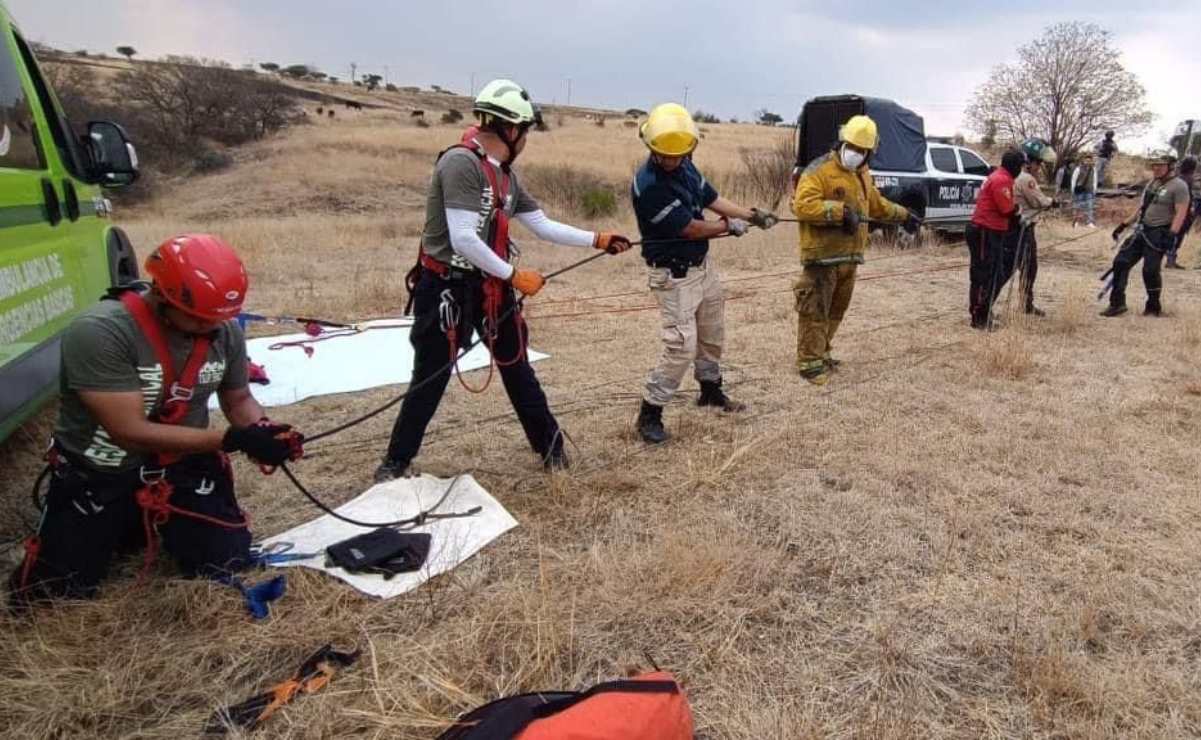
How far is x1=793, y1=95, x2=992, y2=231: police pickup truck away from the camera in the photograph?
11445mm

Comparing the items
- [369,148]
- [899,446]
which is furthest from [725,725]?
[369,148]

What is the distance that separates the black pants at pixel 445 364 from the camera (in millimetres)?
3324

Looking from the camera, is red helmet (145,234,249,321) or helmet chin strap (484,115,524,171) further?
helmet chin strap (484,115,524,171)

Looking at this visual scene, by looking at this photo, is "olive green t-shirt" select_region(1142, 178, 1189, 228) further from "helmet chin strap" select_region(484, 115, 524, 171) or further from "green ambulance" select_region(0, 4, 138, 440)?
"green ambulance" select_region(0, 4, 138, 440)

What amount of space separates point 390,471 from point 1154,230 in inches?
289

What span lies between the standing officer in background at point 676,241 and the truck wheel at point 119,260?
2698 millimetres

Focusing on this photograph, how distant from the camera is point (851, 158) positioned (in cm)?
472

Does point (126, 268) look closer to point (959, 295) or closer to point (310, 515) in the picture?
point (310, 515)

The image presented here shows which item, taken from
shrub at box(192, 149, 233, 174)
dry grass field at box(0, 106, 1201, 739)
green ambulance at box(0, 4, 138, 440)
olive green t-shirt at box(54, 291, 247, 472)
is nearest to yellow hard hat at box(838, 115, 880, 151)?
dry grass field at box(0, 106, 1201, 739)

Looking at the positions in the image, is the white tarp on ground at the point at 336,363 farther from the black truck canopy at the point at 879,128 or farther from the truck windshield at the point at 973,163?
the truck windshield at the point at 973,163

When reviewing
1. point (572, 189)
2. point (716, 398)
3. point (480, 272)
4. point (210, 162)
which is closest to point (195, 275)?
point (480, 272)

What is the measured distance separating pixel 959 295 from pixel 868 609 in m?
6.77

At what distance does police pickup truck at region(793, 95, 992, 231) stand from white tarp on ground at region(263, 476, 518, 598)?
918 cm

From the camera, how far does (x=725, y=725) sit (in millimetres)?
2066
